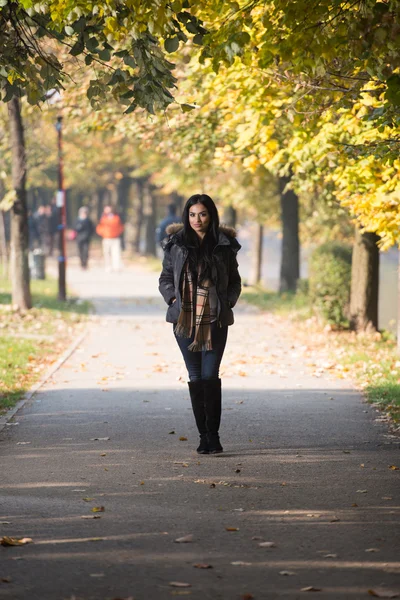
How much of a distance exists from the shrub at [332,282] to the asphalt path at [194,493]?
513 cm

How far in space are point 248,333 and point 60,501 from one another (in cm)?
1221

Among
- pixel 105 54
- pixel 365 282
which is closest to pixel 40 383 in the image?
pixel 105 54

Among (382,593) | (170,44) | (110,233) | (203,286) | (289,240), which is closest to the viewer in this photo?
(382,593)

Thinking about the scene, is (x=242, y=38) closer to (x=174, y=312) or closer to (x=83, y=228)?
(x=174, y=312)

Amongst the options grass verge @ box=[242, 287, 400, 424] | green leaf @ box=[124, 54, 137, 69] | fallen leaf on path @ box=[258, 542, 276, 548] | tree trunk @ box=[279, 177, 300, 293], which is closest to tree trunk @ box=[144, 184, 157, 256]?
tree trunk @ box=[279, 177, 300, 293]

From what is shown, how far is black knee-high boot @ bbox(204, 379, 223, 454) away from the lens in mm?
8750

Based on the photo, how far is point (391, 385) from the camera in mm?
12211

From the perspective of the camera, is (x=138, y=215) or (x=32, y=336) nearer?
(x=32, y=336)

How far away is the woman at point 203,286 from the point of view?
8641mm

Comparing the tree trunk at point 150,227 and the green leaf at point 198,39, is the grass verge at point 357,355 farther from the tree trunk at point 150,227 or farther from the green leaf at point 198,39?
the tree trunk at point 150,227

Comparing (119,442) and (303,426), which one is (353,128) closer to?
(303,426)

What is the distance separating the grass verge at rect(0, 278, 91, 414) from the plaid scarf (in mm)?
2924

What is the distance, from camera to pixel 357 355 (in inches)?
592

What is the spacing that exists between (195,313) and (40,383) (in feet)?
15.5
